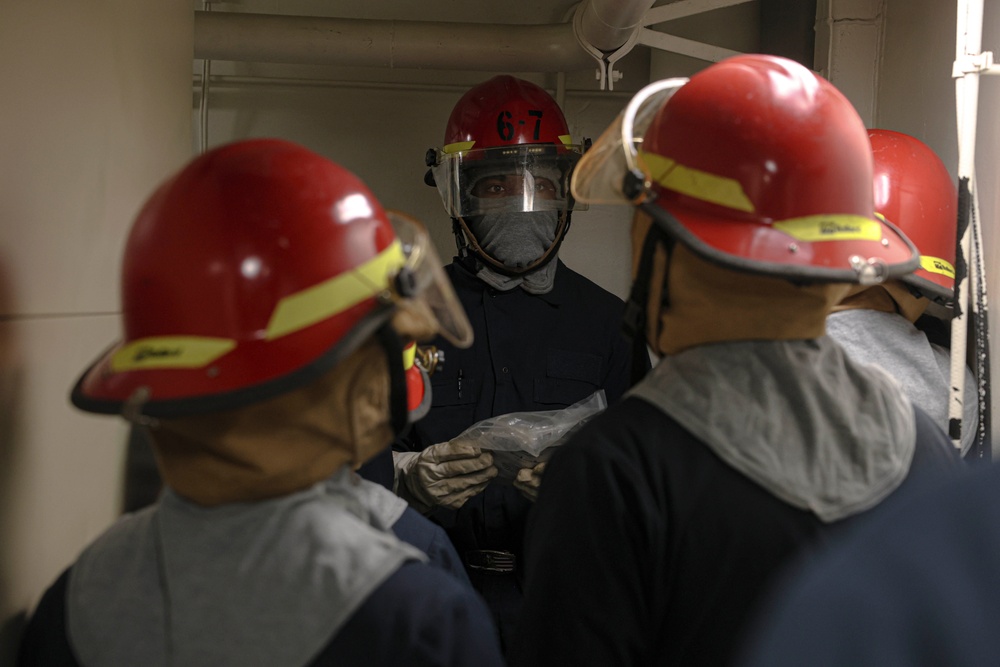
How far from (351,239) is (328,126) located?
2884 millimetres

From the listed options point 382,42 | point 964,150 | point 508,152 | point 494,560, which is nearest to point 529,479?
point 494,560

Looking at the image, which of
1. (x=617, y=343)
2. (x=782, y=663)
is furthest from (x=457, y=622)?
(x=617, y=343)

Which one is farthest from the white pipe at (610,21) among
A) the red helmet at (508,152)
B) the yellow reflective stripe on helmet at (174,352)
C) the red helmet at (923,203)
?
the yellow reflective stripe on helmet at (174,352)

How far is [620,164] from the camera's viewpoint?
1288mm

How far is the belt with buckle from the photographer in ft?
7.11

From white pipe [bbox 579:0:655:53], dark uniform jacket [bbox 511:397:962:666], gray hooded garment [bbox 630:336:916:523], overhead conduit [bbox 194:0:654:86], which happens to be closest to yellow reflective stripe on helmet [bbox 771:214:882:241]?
gray hooded garment [bbox 630:336:916:523]

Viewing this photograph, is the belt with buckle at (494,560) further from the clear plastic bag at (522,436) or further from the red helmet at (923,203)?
the red helmet at (923,203)

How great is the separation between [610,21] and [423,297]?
193 cm

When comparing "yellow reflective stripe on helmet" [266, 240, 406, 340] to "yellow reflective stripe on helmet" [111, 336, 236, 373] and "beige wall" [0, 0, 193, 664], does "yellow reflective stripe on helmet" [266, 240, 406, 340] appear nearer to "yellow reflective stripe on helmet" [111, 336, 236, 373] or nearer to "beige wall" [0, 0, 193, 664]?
"yellow reflective stripe on helmet" [111, 336, 236, 373]

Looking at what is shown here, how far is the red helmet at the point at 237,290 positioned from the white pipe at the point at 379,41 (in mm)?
2332

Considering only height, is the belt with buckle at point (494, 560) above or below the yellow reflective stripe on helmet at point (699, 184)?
below

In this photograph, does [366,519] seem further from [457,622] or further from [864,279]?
[864,279]

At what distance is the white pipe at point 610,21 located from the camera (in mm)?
2611

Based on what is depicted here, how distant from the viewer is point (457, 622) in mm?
926
